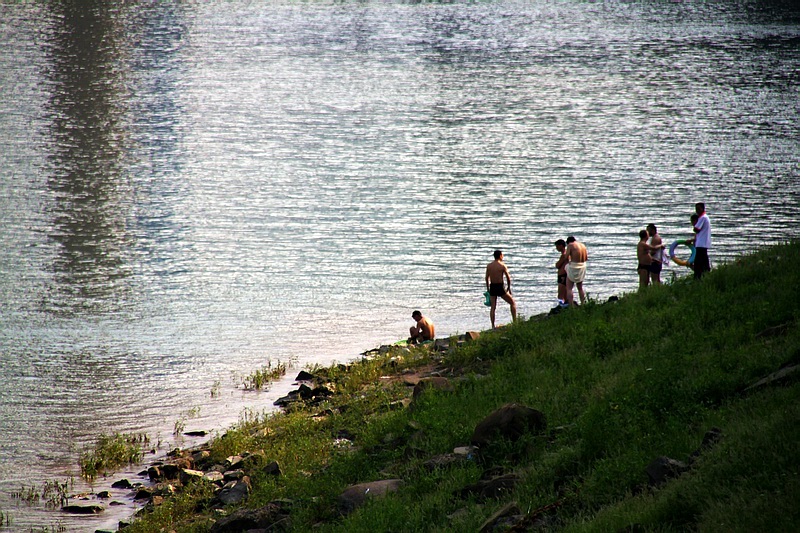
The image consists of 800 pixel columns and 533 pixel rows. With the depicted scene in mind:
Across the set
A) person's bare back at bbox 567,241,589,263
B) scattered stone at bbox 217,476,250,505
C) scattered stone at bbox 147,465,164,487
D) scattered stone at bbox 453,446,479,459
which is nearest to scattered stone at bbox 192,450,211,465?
scattered stone at bbox 147,465,164,487

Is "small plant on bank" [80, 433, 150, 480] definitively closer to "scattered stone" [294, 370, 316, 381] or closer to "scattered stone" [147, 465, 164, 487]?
"scattered stone" [147, 465, 164, 487]

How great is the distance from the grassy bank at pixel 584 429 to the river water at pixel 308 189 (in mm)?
3584

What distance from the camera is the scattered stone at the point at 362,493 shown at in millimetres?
12461

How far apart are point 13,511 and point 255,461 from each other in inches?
179

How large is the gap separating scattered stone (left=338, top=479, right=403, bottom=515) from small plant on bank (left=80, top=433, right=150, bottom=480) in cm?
696

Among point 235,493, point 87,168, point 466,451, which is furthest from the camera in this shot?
point 87,168

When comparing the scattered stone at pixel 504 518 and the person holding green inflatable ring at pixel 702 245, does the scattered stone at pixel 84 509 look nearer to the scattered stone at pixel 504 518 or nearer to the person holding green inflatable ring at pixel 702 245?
the scattered stone at pixel 504 518

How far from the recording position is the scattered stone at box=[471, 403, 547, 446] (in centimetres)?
1264

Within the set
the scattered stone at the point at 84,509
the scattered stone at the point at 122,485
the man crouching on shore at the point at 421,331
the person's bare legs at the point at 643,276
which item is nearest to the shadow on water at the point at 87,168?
the man crouching on shore at the point at 421,331

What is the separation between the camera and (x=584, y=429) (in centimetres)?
1177

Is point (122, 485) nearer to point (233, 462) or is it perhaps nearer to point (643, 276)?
point (233, 462)

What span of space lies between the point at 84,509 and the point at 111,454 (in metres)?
2.29

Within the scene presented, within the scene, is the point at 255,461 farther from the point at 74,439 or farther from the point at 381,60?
the point at 381,60

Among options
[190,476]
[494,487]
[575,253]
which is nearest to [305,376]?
[190,476]
